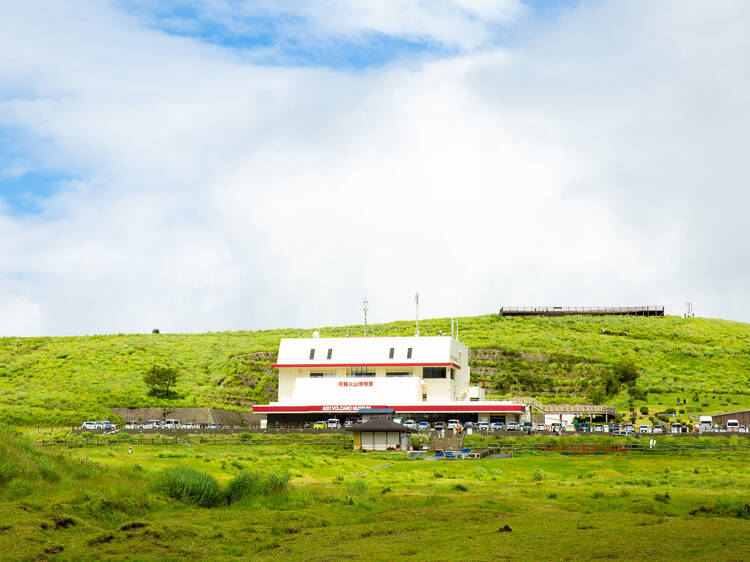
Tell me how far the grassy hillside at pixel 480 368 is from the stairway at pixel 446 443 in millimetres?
32473

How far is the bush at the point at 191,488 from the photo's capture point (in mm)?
29000

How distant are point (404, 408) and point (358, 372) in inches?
314

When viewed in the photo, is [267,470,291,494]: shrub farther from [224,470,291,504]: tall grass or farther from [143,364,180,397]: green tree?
[143,364,180,397]: green tree

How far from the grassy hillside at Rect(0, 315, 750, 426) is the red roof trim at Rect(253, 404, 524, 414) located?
797 centimetres

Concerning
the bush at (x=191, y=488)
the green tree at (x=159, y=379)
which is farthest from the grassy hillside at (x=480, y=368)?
the bush at (x=191, y=488)

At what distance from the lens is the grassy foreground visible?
21219mm

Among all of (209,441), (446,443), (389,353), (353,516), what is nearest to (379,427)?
(446,443)

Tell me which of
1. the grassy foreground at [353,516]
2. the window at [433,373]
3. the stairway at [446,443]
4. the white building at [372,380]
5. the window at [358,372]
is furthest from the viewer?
the window at [358,372]

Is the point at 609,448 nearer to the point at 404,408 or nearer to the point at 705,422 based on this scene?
the point at 705,422

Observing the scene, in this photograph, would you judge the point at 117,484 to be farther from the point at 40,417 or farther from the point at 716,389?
the point at 716,389

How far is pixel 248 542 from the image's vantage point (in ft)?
75.9

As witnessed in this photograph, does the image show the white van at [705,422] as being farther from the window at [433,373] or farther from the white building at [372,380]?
the window at [433,373]

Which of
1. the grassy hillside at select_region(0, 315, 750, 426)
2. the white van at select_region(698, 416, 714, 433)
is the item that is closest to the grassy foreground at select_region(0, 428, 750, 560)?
the white van at select_region(698, 416, 714, 433)

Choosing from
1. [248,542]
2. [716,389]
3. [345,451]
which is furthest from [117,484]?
[716,389]
